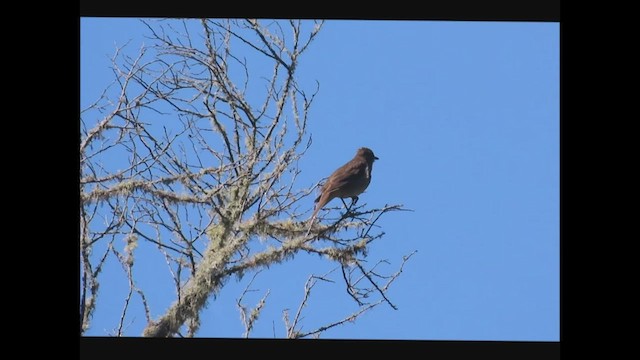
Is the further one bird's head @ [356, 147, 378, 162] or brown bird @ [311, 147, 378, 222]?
bird's head @ [356, 147, 378, 162]

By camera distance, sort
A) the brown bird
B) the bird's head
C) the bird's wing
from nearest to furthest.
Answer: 1. the brown bird
2. the bird's wing
3. the bird's head

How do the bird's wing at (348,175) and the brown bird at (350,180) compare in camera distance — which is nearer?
the brown bird at (350,180)

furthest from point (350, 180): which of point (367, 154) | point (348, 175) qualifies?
point (367, 154)

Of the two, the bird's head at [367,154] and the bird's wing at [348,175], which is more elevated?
the bird's head at [367,154]

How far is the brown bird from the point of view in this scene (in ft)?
22.3

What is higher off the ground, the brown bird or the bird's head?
the bird's head

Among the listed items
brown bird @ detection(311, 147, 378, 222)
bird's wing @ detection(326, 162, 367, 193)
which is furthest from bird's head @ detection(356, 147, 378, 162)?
bird's wing @ detection(326, 162, 367, 193)

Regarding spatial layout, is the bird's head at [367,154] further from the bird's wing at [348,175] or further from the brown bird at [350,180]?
the bird's wing at [348,175]

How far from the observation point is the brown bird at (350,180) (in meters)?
6.81

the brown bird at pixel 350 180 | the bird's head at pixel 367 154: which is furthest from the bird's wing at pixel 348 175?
the bird's head at pixel 367 154

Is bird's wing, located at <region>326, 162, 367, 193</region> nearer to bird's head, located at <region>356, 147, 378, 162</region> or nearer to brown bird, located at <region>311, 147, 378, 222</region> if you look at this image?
brown bird, located at <region>311, 147, 378, 222</region>
